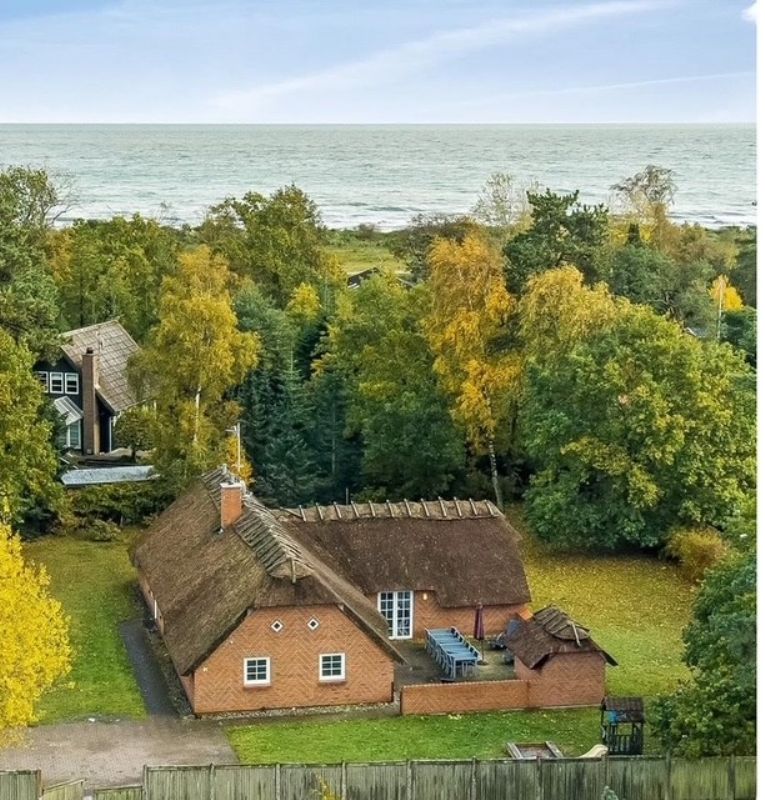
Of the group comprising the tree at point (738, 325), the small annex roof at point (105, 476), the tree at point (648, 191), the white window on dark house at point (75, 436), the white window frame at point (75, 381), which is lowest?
the small annex roof at point (105, 476)

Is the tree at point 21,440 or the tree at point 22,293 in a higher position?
the tree at point 22,293

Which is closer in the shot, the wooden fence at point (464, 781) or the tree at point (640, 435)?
the wooden fence at point (464, 781)

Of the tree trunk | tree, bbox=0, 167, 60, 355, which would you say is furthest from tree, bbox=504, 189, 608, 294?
tree, bbox=0, 167, 60, 355

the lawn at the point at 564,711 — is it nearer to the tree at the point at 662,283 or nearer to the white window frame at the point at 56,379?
the tree at the point at 662,283

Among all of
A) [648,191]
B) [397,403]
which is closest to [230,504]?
[397,403]

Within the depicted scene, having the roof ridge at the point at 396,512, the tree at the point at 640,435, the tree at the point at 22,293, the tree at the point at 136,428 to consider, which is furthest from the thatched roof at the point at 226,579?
the tree at the point at 22,293

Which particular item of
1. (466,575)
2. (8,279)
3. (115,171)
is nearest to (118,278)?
(8,279)

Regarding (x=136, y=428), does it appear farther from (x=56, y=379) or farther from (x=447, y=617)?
(x=447, y=617)

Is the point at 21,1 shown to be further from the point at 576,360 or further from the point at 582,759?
the point at 582,759
